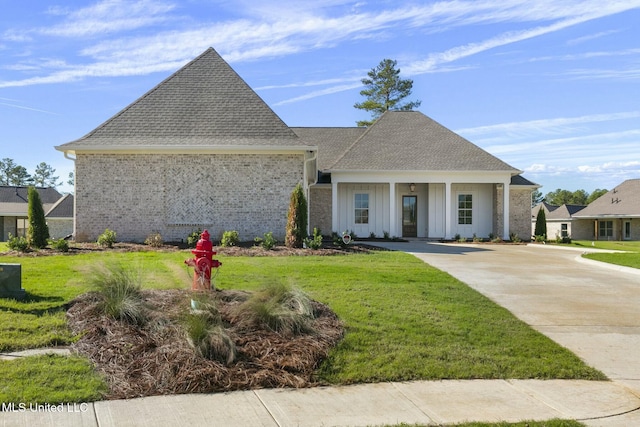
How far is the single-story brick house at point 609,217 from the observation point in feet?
136

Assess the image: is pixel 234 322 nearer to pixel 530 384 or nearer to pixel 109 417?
pixel 109 417

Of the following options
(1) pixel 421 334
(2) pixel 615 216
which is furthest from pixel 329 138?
(2) pixel 615 216

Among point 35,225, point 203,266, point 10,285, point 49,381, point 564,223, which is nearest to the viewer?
point 49,381

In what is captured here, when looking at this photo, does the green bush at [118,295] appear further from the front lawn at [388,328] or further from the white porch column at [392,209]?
the white porch column at [392,209]

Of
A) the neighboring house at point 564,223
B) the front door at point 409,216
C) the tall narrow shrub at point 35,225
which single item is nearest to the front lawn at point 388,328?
the tall narrow shrub at point 35,225

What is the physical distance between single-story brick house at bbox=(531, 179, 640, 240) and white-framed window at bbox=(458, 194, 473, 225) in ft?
53.4

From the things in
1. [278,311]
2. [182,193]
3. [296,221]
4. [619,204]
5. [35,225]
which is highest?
[619,204]

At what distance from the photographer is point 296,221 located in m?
17.1

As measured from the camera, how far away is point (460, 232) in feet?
82.7

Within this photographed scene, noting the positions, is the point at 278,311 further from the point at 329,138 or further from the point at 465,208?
the point at 329,138

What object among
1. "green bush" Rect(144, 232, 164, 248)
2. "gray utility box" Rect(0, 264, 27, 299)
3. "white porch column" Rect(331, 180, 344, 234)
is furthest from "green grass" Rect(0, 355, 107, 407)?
"white porch column" Rect(331, 180, 344, 234)

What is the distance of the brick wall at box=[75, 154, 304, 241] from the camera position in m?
18.7

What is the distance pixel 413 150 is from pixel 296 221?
995 centimetres

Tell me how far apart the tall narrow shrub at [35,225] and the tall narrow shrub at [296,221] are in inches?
286
